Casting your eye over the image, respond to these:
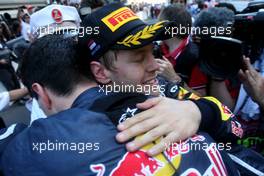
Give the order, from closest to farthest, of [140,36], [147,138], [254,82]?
[147,138] → [140,36] → [254,82]

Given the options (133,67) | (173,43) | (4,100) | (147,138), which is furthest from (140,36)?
(173,43)

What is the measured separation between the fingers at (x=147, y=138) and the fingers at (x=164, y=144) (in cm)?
2

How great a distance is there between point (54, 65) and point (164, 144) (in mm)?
484

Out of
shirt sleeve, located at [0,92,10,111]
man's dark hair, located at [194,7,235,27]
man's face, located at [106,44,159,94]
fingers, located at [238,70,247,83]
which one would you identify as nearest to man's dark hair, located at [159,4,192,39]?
man's dark hair, located at [194,7,235,27]

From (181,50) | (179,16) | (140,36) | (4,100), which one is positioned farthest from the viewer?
(179,16)

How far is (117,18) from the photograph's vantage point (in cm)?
114

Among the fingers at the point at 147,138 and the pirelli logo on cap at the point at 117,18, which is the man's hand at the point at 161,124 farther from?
the pirelli logo on cap at the point at 117,18

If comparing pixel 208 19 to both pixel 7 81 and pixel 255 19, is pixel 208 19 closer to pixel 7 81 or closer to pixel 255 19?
pixel 255 19

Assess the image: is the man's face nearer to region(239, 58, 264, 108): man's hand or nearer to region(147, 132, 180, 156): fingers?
region(147, 132, 180, 156): fingers

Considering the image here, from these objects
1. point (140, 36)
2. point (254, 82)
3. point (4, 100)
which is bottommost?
point (4, 100)

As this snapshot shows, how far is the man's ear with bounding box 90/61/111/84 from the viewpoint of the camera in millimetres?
1145

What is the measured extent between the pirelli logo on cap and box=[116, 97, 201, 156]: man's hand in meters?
0.27

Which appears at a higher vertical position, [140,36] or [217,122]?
[140,36]

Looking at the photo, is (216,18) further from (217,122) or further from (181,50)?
(217,122)
